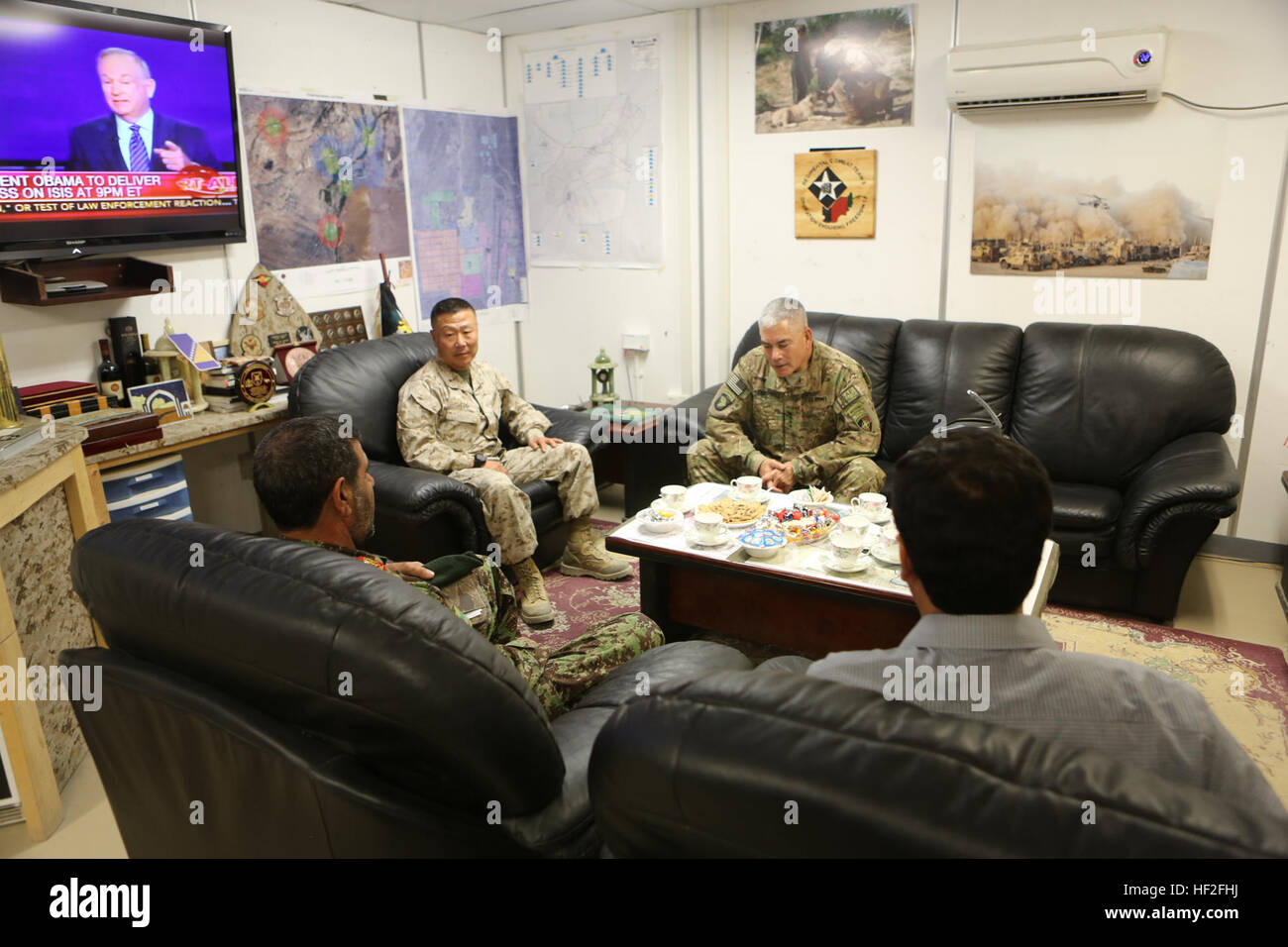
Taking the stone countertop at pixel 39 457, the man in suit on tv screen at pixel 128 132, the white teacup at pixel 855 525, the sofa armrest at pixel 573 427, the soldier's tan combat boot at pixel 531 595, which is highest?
the man in suit on tv screen at pixel 128 132

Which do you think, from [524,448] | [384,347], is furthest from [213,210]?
[524,448]

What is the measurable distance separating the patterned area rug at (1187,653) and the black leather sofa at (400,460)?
0.41 metres

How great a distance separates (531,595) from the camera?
3.42m

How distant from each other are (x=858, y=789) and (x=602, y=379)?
4183mm

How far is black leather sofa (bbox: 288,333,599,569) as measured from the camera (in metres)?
3.22

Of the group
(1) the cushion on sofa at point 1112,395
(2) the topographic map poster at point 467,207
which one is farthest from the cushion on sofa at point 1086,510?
(2) the topographic map poster at point 467,207

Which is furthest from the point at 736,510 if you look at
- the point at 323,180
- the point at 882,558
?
the point at 323,180

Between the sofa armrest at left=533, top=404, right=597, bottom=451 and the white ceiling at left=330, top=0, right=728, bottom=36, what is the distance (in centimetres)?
192

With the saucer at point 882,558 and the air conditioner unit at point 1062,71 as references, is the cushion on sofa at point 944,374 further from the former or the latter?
the saucer at point 882,558

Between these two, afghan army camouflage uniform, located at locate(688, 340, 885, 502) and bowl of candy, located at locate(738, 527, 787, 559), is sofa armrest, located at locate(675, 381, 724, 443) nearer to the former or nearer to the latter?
afghan army camouflage uniform, located at locate(688, 340, 885, 502)

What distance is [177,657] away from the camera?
148 centimetres

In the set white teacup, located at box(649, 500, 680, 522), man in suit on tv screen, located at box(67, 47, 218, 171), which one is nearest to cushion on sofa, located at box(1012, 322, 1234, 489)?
white teacup, located at box(649, 500, 680, 522)

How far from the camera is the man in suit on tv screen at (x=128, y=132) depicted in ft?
10.2

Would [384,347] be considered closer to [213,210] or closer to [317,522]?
[213,210]
